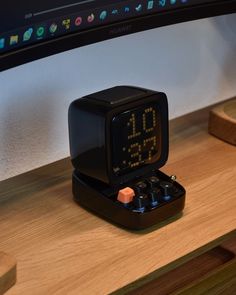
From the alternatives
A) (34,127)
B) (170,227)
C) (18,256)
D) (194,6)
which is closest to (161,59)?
(194,6)

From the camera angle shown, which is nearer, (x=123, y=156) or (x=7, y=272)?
(x=7, y=272)

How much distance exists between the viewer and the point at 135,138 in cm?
102

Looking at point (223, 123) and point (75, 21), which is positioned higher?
point (75, 21)

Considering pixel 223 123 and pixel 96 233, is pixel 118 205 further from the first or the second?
pixel 223 123

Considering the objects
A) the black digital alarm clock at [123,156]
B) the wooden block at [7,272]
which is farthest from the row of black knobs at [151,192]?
the wooden block at [7,272]

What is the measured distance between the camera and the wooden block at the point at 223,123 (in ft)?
4.17

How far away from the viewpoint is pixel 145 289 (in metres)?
1.06

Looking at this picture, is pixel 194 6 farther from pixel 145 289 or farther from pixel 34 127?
pixel 145 289

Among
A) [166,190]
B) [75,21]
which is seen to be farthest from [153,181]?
[75,21]

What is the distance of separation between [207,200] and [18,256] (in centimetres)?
32

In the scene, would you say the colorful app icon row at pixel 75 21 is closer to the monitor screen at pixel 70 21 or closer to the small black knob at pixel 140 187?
the monitor screen at pixel 70 21

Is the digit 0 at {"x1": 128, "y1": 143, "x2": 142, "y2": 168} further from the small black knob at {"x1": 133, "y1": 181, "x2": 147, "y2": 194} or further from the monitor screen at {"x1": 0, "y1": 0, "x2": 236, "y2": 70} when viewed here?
the monitor screen at {"x1": 0, "y1": 0, "x2": 236, "y2": 70}

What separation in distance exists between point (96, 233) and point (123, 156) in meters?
0.12

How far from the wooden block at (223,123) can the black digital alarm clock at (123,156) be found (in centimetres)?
24
